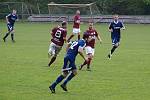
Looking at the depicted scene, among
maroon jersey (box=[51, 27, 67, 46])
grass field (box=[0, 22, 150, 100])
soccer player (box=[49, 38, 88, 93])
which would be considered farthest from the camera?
maroon jersey (box=[51, 27, 67, 46])

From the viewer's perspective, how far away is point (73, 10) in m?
68.0

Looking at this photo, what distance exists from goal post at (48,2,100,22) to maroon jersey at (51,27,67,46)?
141ft

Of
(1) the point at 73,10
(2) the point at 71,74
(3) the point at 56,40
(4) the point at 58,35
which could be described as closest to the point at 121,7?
(1) the point at 73,10

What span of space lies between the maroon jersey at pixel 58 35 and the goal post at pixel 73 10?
141 ft

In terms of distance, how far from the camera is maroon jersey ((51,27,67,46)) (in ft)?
72.8

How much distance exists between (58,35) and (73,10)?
45875 millimetres

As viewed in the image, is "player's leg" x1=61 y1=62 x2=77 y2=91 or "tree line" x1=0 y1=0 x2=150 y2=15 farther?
"tree line" x1=0 y1=0 x2=150 y2=15

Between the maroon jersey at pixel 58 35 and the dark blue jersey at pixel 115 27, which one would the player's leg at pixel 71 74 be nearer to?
the maroon jersey at pixel 58 35

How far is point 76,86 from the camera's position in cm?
1712

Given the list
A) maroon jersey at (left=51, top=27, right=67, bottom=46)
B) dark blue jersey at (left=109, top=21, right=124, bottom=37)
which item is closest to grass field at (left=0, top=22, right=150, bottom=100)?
maroon jersey at (left=51, top=27, right=67, bottom=46)

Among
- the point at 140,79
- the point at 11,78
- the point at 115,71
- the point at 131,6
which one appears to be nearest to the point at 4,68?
the point at 11,78

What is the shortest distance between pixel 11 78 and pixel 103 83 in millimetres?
3389

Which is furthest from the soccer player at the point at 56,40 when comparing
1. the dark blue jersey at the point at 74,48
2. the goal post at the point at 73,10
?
the goal post at the point at 73,10

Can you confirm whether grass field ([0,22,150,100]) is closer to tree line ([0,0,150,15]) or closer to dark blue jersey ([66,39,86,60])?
dark blue jersey ([66,39,86,60])
